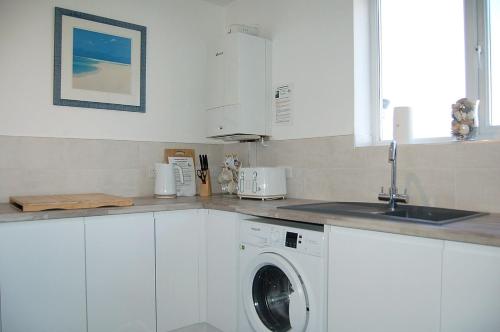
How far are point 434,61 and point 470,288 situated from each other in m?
1.36

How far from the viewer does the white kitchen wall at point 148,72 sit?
7.60 feet

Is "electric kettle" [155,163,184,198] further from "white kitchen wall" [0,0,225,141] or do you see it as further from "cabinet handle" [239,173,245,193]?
"cabinet handle" [239,173,245,193]

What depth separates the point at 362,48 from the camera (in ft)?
7.75

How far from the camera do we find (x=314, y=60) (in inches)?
99.8

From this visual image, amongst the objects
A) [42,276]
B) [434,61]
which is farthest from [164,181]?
[434,61]

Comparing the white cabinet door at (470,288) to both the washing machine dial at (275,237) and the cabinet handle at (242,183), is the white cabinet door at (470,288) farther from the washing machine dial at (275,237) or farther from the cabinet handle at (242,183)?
the cabinet handle at (242,183)

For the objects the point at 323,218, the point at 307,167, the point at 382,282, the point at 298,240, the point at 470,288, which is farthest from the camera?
the point at 307,167

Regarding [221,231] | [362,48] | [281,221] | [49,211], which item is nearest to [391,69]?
[362,48]

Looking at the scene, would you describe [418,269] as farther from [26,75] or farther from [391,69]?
[26,75]

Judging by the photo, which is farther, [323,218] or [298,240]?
[298,240]

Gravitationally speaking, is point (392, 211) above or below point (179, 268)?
above

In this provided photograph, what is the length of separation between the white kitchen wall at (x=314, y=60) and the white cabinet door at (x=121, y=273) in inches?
47.3

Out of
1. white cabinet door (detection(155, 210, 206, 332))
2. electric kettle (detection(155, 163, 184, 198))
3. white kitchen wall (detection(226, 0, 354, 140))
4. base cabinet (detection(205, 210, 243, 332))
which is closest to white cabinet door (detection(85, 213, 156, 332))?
white cabinet door (detection(155, 210, 206, 332))

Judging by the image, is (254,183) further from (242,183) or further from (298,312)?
(298,312)
